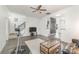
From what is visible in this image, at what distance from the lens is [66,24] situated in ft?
5.56

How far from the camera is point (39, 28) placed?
1749 mm

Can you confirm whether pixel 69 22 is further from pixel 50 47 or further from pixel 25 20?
pixel 25 20

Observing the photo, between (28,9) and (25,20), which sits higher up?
(28,9)

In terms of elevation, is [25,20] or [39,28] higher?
[25,20]

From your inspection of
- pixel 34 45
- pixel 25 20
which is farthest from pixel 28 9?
pixel 34 45

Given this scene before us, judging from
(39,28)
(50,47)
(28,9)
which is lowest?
(50,47)

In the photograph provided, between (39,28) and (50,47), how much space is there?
0.42 meters

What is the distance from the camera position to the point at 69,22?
1681mm

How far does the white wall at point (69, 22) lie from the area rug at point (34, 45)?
197mm

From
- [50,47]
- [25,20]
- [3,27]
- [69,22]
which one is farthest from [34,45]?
[69,22]

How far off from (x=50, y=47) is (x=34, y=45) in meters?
0.31

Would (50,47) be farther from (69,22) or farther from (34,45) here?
(69,22)
